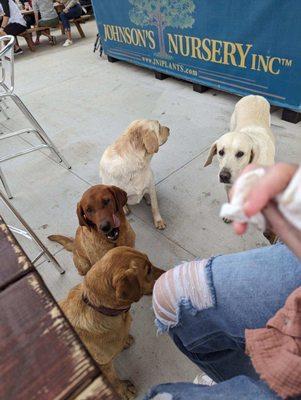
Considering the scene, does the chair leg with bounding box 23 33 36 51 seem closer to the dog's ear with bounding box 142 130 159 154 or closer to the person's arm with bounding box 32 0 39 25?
the person's arm with bounding box 32 0 39 25

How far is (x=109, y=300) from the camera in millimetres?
1326

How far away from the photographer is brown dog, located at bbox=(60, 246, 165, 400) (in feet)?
4.23

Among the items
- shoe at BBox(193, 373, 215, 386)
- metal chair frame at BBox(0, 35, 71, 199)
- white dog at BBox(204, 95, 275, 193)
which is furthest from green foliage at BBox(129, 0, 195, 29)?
shoe at BBox(193, 373, 215, 386)

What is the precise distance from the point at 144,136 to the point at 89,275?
120cm

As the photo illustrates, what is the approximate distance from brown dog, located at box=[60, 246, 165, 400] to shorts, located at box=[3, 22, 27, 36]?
8.01 m

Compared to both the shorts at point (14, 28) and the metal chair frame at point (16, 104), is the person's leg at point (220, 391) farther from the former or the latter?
the shorts at point (14, 28)

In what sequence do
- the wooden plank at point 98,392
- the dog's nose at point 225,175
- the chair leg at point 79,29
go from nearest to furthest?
the wooden plank at point 98,392 → the dog's nose at point 225,175 → the chair leg at point 79,29

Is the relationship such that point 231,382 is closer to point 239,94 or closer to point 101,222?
point 101,222

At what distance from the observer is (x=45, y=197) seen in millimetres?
2961

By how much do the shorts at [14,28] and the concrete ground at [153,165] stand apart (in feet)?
8.21

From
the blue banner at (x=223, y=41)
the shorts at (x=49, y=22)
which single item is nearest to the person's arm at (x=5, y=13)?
the shorts at (x=49, y=22)

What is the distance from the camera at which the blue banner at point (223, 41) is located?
9.81ft

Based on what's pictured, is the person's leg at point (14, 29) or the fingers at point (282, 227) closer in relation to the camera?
the fingers at point (282, 227)

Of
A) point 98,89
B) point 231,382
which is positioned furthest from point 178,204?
point 98,89
